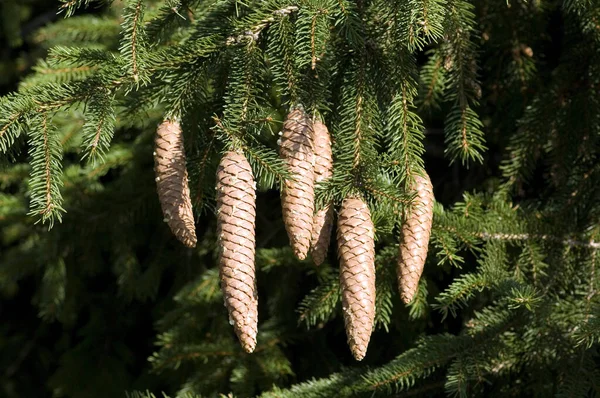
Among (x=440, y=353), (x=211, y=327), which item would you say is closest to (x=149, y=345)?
(x=211, y=327)

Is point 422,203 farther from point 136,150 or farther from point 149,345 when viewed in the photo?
point 149,345

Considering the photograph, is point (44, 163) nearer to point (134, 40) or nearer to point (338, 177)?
point (134, 40)

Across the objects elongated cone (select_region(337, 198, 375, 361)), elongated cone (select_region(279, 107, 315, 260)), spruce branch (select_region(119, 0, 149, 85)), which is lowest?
elongated cone (select_region(337, 198, 375, 361))

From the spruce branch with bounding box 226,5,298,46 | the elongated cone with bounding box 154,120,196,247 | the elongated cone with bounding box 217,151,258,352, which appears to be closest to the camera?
the elongated cone with bounding box 217,151,258,352

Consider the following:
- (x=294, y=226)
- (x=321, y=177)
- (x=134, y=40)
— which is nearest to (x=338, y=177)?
(x=321, y=177)

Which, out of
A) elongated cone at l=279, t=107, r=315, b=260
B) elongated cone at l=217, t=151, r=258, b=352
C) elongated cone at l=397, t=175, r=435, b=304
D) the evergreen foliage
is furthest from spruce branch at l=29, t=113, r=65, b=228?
elongated cone at l=397, t=175, r=435, b=304

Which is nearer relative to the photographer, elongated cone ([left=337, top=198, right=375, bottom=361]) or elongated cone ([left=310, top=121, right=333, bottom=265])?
elongated cone ([left=337, top=198, right=375, bottom=361])

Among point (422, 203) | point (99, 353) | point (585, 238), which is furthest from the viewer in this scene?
point (99, 353)

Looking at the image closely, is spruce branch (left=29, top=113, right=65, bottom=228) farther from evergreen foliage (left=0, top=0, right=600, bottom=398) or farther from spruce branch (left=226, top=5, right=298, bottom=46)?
spruce branch (left=226, top=5, right=298, bottom=46)
